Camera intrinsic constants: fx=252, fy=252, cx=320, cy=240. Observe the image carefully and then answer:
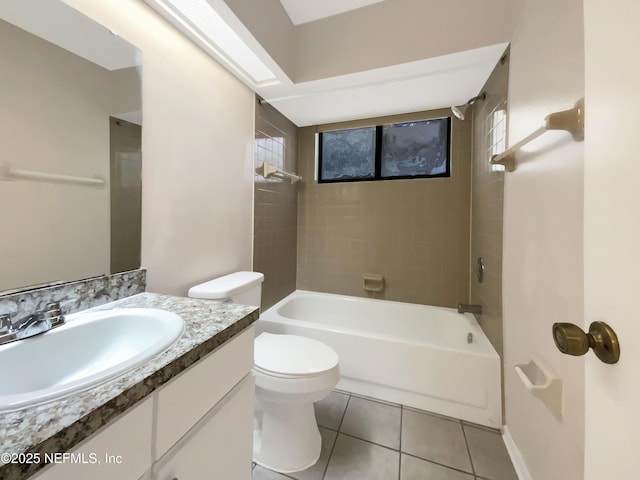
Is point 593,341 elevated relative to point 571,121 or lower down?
lower down

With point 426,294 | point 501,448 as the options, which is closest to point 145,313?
point 501,448

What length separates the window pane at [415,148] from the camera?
230cm

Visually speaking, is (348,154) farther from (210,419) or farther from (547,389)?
(210,419)

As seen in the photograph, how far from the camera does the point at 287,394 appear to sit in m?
1.16

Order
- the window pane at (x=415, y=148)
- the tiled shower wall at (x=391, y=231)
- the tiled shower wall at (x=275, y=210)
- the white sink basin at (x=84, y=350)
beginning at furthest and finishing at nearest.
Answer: the window pane at (x=415, y=148) < the tiled shower wall at (x=391, y=231) < the tiled shower wall at (x=275, y=210) < the white sink basin at (x=84, y=350)

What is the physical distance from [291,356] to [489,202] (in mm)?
1583

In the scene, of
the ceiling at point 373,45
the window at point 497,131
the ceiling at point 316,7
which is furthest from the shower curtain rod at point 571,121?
Answer: the ceiling at point 316,7

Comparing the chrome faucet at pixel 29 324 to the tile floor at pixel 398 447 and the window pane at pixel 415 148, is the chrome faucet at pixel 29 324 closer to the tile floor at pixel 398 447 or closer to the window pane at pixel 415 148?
the tile floor at pixel 398 447

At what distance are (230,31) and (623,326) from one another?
5.81 feet

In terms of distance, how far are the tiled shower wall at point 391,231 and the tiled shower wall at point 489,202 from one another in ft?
0.46

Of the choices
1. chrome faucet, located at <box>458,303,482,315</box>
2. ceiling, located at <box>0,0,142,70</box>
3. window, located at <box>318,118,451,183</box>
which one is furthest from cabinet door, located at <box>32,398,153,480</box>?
window, located at <box>318,118,451,183</box>

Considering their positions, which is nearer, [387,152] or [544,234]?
[544,234]

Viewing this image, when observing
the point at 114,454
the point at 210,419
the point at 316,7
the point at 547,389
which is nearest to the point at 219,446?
the point at 210,419

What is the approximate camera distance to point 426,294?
2.28 m
